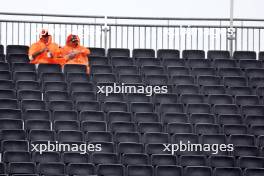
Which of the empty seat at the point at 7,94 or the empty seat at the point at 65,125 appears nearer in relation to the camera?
the empty seat at the point at 65,125

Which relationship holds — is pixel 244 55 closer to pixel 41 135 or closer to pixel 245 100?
pixel 245 100

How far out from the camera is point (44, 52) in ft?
98.6

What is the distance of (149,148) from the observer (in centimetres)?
2689

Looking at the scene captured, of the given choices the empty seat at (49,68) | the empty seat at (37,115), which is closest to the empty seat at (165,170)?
the empty seat at (37,115)

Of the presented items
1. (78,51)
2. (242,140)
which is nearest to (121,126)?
(242,140)

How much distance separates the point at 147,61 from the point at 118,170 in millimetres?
4903

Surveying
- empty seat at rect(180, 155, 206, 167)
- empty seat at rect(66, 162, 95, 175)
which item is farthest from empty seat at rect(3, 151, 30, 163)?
empty seat at rect(180, 155, 206, 167)

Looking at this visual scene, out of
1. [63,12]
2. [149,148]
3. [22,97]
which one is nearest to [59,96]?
[22,97]

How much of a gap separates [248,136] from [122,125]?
2573 millimetres

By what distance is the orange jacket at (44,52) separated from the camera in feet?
98.1

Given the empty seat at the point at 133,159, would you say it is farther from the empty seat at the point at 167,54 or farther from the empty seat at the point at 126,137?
the empty seat at the point at 167,54

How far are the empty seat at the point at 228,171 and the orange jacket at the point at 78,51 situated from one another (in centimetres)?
496

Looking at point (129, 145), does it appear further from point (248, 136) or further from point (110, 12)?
point (110, 12)

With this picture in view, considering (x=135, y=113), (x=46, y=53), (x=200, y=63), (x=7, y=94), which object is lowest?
(x=135, y=113)
